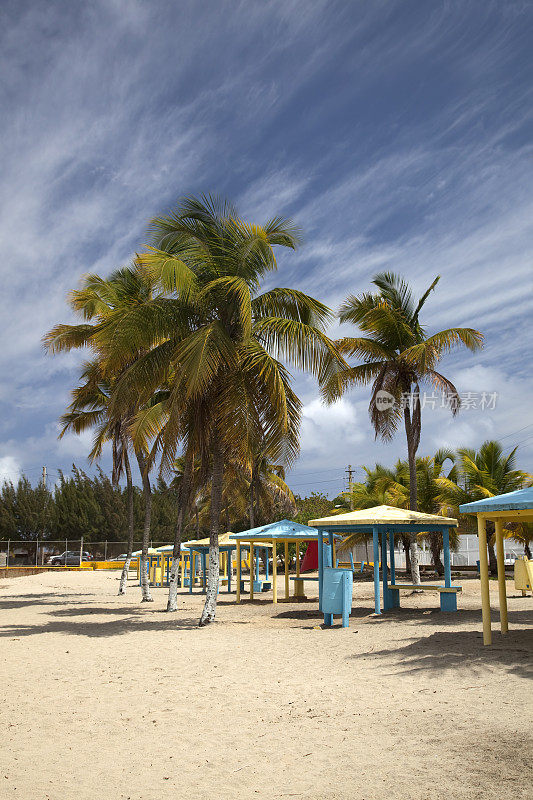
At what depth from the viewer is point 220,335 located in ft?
44.9

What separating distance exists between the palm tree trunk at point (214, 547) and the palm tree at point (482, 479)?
1358 centimetres

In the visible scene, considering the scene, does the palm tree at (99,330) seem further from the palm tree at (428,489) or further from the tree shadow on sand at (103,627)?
the palm tree at (428,489)

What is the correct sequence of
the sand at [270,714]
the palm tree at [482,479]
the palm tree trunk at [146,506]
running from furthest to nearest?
the palm tree at [482,479] → the palm tree trunk at [146,506] → the sand at [270,714]

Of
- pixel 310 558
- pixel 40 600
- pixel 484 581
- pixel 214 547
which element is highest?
pixel 214 547

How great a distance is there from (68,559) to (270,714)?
44.4 m

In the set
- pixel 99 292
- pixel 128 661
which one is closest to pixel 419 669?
pixel 128 661

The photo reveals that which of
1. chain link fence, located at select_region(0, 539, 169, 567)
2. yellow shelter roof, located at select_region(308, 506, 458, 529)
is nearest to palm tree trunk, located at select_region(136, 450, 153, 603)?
yellow shelter roof, located at select_region(308, 506, 458, 529)

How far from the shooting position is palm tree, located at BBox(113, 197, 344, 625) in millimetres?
13594

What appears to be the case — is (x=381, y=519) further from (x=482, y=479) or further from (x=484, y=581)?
(x=482, y=479)

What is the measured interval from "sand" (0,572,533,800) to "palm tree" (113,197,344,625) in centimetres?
407

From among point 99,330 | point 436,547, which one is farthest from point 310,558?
point 99,330

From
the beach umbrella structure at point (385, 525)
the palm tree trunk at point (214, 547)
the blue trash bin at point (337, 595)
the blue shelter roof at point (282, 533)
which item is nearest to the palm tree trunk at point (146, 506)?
the blue shelter roof at point (282, 533)

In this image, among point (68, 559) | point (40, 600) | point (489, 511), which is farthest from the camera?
point (68, 559)

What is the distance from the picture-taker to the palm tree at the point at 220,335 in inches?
535
